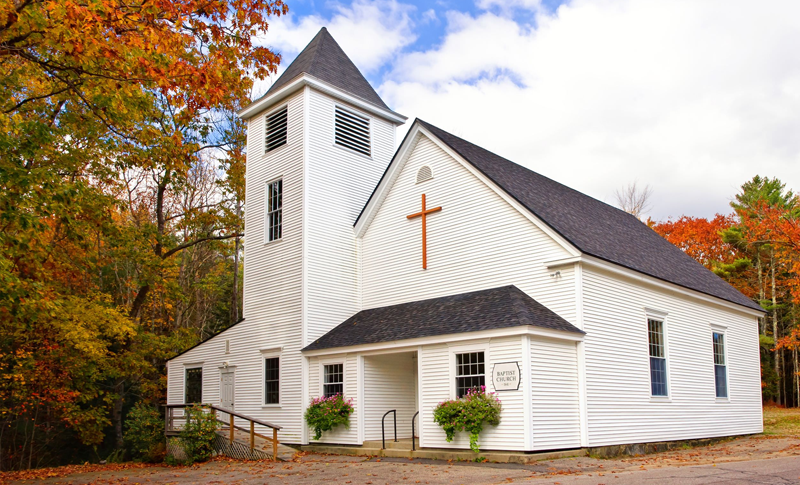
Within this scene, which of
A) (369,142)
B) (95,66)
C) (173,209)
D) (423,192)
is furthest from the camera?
(173,209)

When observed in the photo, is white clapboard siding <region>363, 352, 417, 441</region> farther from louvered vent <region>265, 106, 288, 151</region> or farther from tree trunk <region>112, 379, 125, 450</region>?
tree trunk <region>112, 379, 125, 450</region>

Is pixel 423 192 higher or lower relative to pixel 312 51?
lower

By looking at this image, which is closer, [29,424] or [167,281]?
[167,281]

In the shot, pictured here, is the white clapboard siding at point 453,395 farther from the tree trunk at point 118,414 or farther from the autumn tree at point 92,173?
the tree trunk at point 118,414

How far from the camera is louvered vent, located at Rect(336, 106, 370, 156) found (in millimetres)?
20523

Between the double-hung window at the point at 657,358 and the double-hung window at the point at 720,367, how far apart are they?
3.49 metres

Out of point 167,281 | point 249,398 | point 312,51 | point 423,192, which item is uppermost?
point 312,51

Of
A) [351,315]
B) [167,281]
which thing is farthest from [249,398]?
[167,281]

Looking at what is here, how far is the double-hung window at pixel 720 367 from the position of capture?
2003 centimetres

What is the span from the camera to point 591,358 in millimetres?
14891

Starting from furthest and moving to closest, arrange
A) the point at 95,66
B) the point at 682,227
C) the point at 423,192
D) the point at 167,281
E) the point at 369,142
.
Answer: the point at 682,227 → the point at 167,281 → the point at 369,142 → the point at 423,192 → the point at 95,66

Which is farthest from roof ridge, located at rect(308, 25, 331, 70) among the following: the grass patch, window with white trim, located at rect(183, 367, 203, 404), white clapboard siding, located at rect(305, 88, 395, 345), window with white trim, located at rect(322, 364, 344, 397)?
the grass patch

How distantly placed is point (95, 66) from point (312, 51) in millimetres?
11521

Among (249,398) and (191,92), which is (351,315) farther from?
(191,92)
